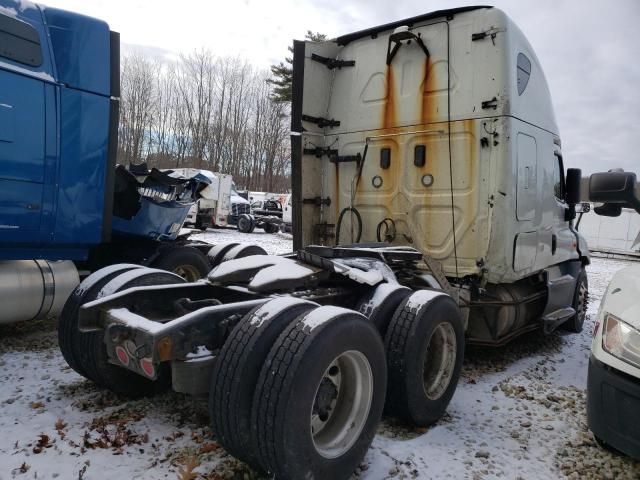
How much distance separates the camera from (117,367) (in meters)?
3.38

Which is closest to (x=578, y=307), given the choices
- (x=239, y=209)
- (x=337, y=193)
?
(x=337, y=193)

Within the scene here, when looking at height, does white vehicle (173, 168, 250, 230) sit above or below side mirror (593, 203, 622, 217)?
above

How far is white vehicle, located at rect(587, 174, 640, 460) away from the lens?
2.53m

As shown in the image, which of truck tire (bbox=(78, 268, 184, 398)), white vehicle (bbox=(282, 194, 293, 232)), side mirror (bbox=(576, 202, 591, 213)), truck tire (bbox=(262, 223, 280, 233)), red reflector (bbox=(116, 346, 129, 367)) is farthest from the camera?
truck tire (bbox=(262, 223, 280, 233))

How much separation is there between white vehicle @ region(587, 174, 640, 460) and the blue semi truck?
15.4ft

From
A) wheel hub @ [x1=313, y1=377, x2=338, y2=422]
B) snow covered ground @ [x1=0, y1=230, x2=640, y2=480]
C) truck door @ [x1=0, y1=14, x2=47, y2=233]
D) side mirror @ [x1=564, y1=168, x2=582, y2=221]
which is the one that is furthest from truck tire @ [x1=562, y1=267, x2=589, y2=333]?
truck door @ [x1=0, y1=14, x2=47, y2=233]

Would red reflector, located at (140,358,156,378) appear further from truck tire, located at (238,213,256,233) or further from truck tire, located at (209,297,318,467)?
truck tire, located at (238,213,256,233)

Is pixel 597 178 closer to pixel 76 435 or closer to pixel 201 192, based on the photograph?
pixel 76 435

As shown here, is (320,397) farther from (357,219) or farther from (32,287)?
(32,287)

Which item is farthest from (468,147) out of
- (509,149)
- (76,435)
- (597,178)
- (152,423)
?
(76,435)

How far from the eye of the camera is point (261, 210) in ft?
81.7

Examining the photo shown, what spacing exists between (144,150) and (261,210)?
2377 centimetres

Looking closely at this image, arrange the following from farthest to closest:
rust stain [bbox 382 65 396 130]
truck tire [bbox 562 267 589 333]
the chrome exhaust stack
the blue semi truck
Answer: truck tire [bbox 562 267 589 333]
rust stain [bbox 382 65 396 130]
the chrome exhaust stack
the blue semi truck

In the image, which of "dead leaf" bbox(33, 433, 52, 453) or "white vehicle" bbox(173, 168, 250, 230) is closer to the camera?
"dead leaf" bbox(33, 433, 52, 453)
